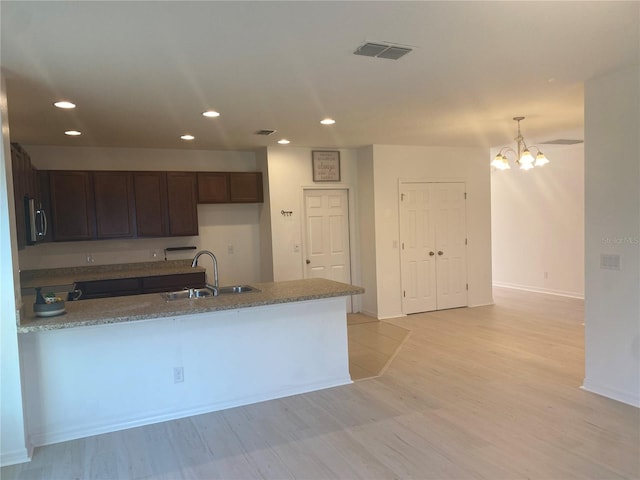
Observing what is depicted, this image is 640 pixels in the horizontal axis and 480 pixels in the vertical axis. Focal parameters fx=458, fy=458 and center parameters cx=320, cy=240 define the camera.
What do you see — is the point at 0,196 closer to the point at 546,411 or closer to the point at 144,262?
the point at 144,262

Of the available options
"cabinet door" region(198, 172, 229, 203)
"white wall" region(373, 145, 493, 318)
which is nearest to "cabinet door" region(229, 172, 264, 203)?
"cabinet door" region(198, 172, 229, 203)

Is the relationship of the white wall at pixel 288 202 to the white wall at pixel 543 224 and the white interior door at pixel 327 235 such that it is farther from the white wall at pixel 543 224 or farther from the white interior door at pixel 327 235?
the white wall at pixel 543 224

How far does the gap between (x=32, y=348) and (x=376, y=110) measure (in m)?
3.37

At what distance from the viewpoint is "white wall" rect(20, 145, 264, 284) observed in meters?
5.64

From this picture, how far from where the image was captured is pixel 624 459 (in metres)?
2.68

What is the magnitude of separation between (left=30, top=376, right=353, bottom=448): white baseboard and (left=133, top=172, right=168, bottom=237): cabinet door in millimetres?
2959

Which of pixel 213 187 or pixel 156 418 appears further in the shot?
pixel 213 187

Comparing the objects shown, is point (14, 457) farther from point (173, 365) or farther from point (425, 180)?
point (425, 180)

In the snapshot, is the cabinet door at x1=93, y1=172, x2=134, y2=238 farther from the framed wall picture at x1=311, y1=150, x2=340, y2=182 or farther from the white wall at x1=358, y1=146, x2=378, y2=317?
the white wall at x1=358, y1=146, x2=378, y2=317

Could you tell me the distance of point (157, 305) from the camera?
341 centimetres

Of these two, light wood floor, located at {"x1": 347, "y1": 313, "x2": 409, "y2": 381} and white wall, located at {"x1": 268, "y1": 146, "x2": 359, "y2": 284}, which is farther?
white wall, located at {"x1": 268, "y1": 146, "x2": 359, "y2": 284}

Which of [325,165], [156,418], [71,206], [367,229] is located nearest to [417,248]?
[367,229]

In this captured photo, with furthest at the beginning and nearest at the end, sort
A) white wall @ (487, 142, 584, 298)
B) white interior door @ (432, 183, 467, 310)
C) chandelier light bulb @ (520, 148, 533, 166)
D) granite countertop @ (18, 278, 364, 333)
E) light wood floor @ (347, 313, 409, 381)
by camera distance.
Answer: white wall @ (487, 142, 584, 298) < white interior door @ (432, 183, 467, 310) < chandelier light bulb @ (520, 148, 533, 166) < light wood floor @ (347, 313, 409, 381) < granite countertop @ (18, 278, 364, 333)

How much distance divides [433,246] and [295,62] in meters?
4.55
